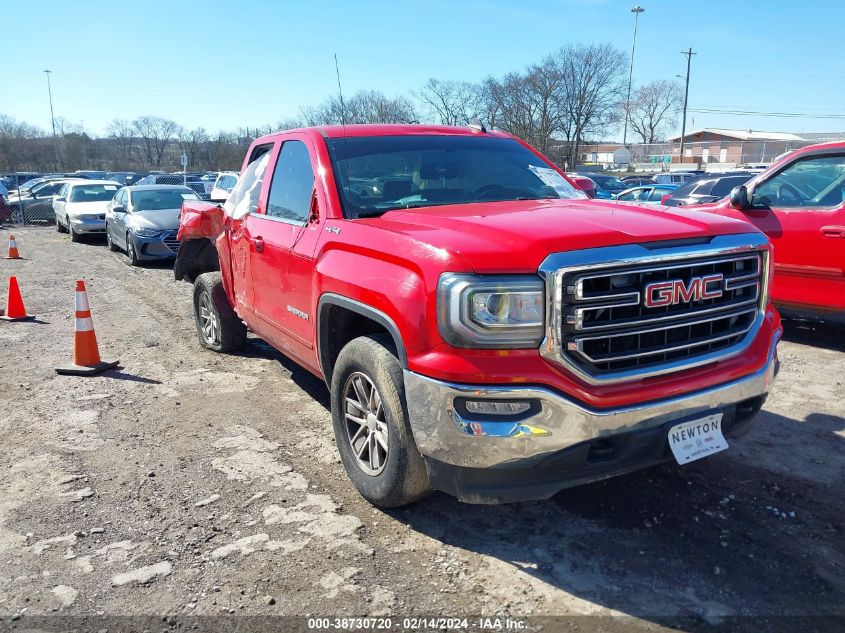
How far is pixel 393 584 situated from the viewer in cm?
288

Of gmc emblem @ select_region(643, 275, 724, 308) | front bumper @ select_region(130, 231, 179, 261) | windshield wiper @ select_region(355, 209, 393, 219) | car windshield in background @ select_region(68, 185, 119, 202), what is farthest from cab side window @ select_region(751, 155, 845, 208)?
car windshield in background @ select_region(68, 185, 119, 202)

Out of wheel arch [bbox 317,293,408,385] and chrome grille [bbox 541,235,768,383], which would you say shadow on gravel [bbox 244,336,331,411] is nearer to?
wheel arch [bbox 317,293,408,385]

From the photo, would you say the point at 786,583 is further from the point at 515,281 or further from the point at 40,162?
the point at 40,162

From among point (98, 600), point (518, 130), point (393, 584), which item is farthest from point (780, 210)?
point (518, 130)

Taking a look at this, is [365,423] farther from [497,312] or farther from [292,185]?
[292,185]

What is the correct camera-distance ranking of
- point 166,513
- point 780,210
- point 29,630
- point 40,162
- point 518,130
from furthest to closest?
Answer: point 40,162 → point 518,130 → point 780,210 → point 166,513 → point 29,630

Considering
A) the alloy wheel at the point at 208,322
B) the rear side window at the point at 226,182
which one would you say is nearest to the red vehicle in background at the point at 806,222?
the alloy wheel at the point at 208,322

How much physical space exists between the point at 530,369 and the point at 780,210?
488cm

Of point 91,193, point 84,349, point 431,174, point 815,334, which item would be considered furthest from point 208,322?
point 91,193

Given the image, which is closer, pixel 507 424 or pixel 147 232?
pixel 507 424

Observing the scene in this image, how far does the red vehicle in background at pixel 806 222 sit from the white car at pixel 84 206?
15.9m

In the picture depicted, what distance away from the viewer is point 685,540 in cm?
315

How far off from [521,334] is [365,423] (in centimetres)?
112

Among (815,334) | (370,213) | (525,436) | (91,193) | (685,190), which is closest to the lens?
(525,436)
